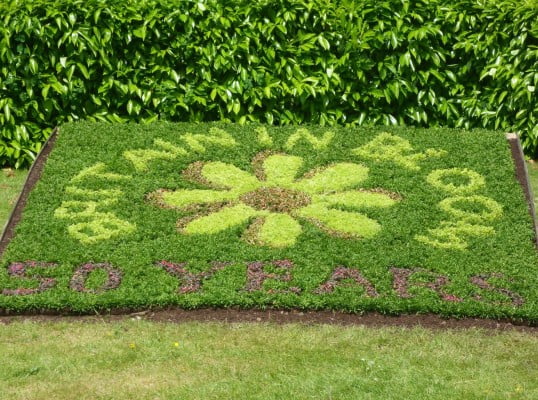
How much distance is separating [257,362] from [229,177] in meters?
2.99

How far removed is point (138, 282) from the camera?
23.6ft

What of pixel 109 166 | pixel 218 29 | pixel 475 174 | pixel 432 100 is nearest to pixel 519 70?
pixel 432 100

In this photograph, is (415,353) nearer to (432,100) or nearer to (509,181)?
(509,181)

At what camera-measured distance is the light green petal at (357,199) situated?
843 centimetres

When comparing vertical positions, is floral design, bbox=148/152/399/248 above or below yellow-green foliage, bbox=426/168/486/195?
below

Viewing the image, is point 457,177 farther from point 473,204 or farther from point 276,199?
point 276,199

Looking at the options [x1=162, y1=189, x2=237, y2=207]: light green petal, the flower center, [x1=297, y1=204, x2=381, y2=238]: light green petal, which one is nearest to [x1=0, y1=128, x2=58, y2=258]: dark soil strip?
[x1=162, y1=189, x2=237, y2=207]: light green petal

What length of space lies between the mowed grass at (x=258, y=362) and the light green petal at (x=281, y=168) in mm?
2377

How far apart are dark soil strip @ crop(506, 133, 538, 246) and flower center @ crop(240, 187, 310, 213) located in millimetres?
1886

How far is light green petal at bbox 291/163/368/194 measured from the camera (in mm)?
8758

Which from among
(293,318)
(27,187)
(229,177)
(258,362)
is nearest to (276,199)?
(229,177)

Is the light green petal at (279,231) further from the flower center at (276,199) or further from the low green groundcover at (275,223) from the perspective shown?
the flower center at (276,199)

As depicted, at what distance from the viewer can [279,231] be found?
7.96m

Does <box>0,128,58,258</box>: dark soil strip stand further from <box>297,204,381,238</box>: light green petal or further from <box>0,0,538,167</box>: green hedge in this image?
<box>297,204,381,238</box>: light green petal
